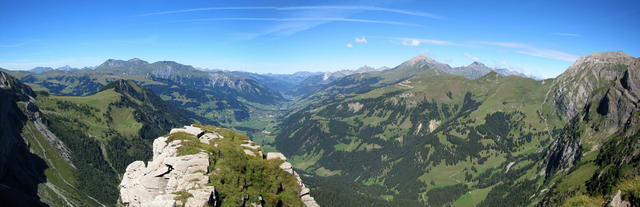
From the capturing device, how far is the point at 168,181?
206 feet

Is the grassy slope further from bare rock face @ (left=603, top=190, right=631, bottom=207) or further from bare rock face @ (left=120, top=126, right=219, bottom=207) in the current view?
bare rock face @ (left=603, top=190, right=631, bottom=207)

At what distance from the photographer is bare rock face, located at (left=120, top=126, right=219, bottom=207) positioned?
59.0 meters

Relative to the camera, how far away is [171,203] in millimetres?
53531

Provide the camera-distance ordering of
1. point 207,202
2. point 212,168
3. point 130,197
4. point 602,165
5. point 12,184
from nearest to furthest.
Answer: point 207,202 < point 130,197 < point 212,168 < point 12,184 < point 602,165

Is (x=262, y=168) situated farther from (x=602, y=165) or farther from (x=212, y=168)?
(x=602, y=165)

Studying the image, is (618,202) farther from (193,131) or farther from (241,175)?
(193,131)

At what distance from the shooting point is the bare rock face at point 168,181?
59.0 m

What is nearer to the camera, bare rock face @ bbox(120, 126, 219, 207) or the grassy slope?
bare rock face @ bbox(120, 126, 219, 207)

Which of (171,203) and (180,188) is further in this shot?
(180,188)

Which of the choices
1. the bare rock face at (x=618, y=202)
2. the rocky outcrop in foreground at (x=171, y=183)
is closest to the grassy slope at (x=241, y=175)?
the rocky outcrop in foreground at (x=171, y=183)

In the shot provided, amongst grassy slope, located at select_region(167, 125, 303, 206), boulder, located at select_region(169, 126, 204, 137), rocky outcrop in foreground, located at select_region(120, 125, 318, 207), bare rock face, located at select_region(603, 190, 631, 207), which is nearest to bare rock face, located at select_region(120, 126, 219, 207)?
rocky outcrop in foreground, located at select_region(120, 125, 318, 207)

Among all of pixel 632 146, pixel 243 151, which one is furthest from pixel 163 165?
pixel 632 146

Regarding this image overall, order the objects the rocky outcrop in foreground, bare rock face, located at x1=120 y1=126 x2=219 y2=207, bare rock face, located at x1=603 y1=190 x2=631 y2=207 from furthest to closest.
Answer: bare rock face, located at x1=120 y1=126 x2=219 y2=207
the rocky outcrop in foreground
bare rock face, located at x1=603 y1=190 x2=631 y2=207

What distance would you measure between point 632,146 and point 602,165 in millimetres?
24850
